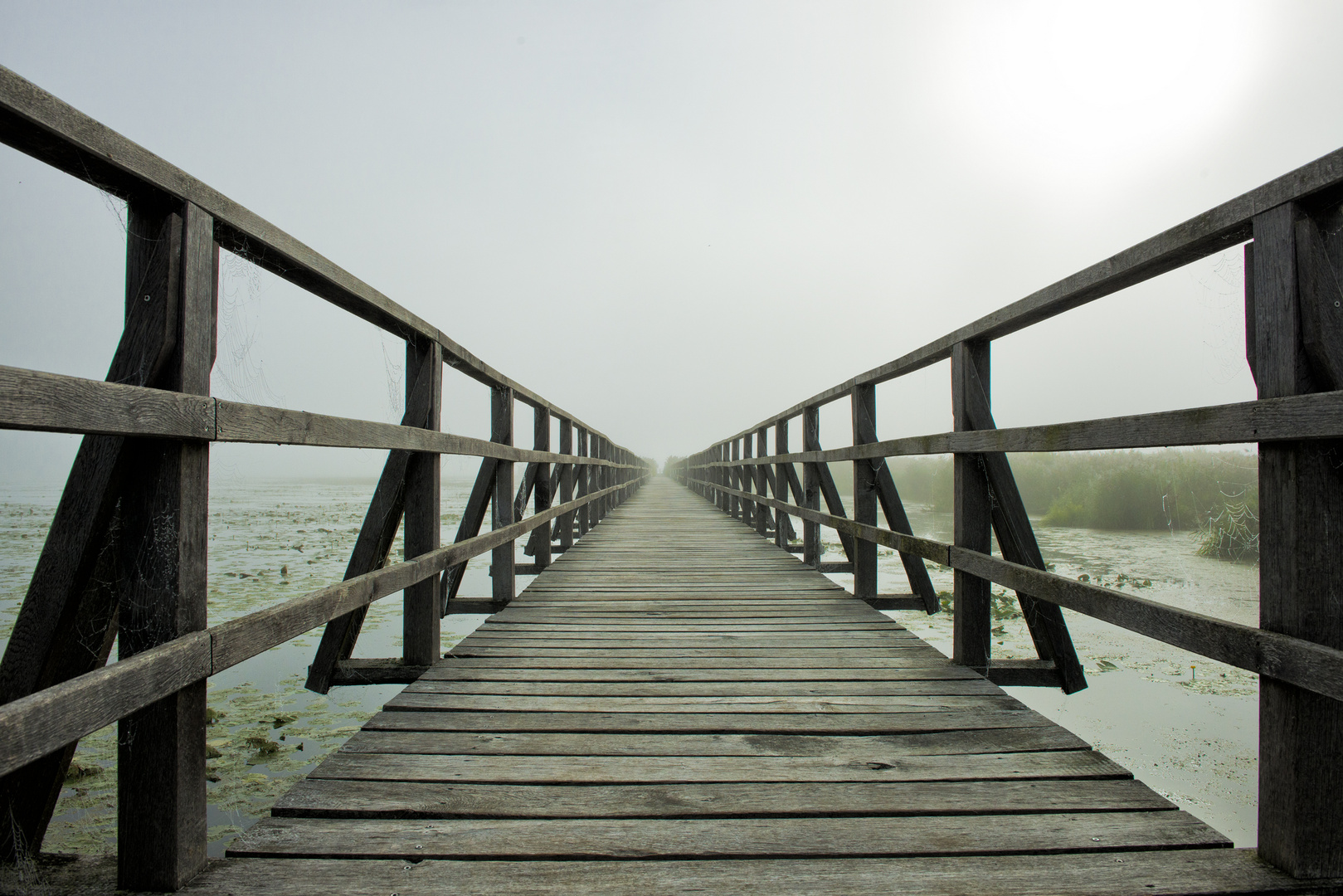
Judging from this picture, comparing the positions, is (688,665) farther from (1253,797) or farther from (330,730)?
(1253,797)

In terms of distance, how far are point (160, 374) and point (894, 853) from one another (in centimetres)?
157

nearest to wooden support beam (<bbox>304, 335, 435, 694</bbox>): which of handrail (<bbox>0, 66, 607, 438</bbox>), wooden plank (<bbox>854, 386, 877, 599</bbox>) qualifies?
handrail (<bbox>0, 66, 607, 438</bbox>)

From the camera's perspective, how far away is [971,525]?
2256 mm

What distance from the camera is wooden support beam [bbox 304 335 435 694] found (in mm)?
2121

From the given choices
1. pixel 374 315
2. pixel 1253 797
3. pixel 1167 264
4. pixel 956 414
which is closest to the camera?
pixel 1167 264

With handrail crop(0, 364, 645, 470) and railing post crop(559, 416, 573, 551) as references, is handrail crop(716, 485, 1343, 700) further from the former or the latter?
railing post crop(559, 416, 573, 551)

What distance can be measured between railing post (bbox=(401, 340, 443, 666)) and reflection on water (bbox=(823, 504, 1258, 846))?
227cm

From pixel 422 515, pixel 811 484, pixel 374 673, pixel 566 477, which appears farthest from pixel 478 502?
pixel 566 477

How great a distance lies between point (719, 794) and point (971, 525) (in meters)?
1.35

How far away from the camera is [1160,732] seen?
362cm

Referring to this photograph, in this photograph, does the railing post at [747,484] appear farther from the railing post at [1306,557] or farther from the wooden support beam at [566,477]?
the railing post at [1306,557]

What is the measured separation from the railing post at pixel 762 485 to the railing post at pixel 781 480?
0.80 meters

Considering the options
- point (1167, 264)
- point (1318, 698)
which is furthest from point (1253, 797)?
point (1167, 264)

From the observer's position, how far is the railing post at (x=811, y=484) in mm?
4344
